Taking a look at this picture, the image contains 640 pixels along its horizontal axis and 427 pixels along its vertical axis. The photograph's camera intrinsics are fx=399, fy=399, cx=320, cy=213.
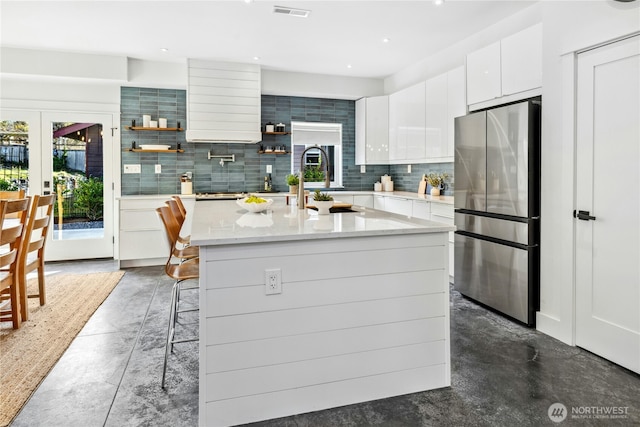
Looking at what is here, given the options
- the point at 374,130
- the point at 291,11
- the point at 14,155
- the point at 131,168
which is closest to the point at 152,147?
the point at 131,168

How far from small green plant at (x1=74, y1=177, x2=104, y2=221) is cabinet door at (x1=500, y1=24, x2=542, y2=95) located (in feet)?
17.0

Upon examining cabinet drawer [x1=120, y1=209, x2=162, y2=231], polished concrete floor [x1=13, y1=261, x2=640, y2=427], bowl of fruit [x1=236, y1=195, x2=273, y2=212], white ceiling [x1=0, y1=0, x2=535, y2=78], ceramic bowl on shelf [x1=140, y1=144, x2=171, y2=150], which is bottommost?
polished concrete floor [x1=13, y1=261, x2=640, y2=427]

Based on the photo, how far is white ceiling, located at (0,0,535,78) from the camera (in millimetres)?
3619

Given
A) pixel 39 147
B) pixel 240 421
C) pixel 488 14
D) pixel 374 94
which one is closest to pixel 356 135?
pixel 374 94

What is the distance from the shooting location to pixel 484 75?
376cm

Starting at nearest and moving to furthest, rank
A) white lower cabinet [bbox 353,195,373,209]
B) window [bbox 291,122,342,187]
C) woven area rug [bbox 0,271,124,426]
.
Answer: woven area rug [bbox 0,271,124,426]
white lower cabinet [bbox 353,195,373,209]
window [bbox 291,122,342,187]

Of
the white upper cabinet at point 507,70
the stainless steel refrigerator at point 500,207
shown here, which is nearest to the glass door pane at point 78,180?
the stainless steel refrigerator at point 500,207

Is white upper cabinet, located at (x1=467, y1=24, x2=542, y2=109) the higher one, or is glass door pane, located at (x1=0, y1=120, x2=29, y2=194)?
white upper cabinet, located at (x1=467, y1=24, x2=542, y2=109)

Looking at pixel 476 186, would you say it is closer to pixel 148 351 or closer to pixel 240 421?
pixel 240 421

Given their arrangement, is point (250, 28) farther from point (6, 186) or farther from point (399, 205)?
point (6, 186)

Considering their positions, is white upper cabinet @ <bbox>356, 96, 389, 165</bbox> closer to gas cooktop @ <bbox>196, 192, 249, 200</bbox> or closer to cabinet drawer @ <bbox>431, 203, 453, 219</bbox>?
cabinet drawer @ <bbox>431, 203, 453, 219</bbox>

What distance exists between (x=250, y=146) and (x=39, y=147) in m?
2.78

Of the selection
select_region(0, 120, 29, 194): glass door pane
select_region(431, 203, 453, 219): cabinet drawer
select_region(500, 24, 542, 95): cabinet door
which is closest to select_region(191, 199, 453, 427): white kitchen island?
select_region(500, 24, 542, 95): cabinet door

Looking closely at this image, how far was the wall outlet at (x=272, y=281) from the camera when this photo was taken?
1.92 m
